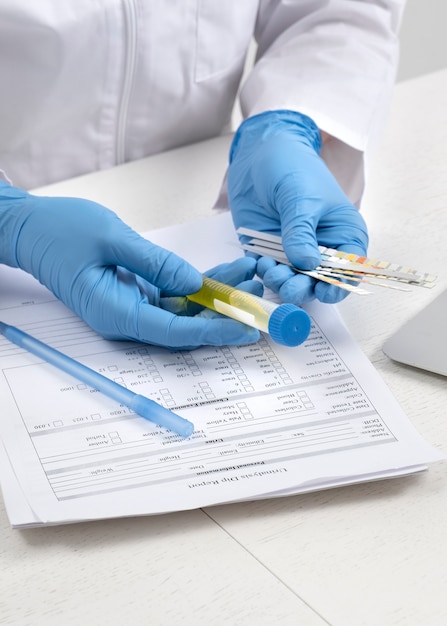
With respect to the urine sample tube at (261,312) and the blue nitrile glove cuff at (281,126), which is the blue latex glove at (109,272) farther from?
the blue nitrile glove cuff at (281,126)

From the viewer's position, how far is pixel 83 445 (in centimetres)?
58

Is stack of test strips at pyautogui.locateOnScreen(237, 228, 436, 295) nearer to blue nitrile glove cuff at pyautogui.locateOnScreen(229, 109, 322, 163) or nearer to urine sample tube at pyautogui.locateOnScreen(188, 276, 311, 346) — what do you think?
urine sample tube at pyautogui.locateOnScreen(188, 276, 311, 346)

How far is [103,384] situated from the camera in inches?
24.9

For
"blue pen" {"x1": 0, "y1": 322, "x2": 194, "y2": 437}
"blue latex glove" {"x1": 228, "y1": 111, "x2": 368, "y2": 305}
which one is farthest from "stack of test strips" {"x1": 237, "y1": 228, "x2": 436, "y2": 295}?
"blue pen" {"x1": 0, "y1": 322, "x2": 194, "y2": 437}

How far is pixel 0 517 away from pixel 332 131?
60 cm

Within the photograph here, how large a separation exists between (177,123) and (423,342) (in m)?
0.53

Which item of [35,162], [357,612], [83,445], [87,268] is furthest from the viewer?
[35,162]

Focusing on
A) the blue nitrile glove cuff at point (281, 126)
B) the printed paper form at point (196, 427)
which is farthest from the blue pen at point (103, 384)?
the blue nitrile glove cuff at point (281, 126)

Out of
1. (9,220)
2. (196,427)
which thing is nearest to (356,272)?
(196,427)

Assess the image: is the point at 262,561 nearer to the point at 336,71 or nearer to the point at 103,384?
the point at 103,384

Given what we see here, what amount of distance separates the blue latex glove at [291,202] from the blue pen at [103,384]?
0.16m

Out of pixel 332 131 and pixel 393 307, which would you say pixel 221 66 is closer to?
pixel 332 131

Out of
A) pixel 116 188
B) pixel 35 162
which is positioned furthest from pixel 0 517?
pixel 35 162

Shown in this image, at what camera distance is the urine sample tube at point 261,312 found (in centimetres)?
62
